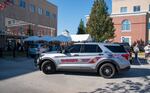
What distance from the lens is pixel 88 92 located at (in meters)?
10.5

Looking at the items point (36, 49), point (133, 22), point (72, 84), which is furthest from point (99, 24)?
point (72, 84)

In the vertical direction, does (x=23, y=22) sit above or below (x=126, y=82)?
above

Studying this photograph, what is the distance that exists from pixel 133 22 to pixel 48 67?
4086 cm

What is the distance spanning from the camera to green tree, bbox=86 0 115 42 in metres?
44.8

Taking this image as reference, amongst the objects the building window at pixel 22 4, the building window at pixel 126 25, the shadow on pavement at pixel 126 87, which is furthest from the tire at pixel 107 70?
the building window at pixel 126 25

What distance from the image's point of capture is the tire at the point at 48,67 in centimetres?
1508

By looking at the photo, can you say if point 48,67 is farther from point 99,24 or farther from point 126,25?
point 126,25

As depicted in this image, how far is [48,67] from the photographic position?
15.1 metres

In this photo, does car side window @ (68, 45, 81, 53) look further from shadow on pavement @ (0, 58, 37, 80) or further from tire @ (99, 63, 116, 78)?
shadow on pavement @ (0, 58, 37, 80)

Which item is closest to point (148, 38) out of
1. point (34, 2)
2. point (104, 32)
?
point (104, 32)

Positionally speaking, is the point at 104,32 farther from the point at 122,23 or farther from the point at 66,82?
the point at 66,82

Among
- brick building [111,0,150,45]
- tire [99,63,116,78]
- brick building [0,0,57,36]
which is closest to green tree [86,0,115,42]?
brick building [111,0,150,45]

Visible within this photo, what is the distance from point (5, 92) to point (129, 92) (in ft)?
14.8

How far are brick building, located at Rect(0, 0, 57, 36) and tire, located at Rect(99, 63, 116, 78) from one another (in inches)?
1075
